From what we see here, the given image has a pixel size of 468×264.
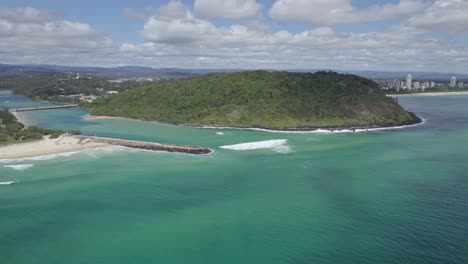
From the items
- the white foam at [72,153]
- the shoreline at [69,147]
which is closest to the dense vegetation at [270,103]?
the shoreline at [69,147]

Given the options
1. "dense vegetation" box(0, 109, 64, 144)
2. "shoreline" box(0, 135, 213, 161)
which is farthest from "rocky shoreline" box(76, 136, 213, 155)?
"dense vegetation" box(0, 109, 64, 144)

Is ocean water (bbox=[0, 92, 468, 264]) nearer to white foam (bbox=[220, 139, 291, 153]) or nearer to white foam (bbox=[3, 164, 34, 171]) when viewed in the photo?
white foam (bbox=[3, 164, 34, 171])

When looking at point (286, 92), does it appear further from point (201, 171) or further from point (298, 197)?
point (298, 197)

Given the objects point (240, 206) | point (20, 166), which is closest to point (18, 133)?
point (20, 166)

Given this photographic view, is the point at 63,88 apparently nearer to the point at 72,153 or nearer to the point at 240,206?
the point at 72,153

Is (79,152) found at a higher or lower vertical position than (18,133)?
lower

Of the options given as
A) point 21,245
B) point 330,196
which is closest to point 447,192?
point 330,196
